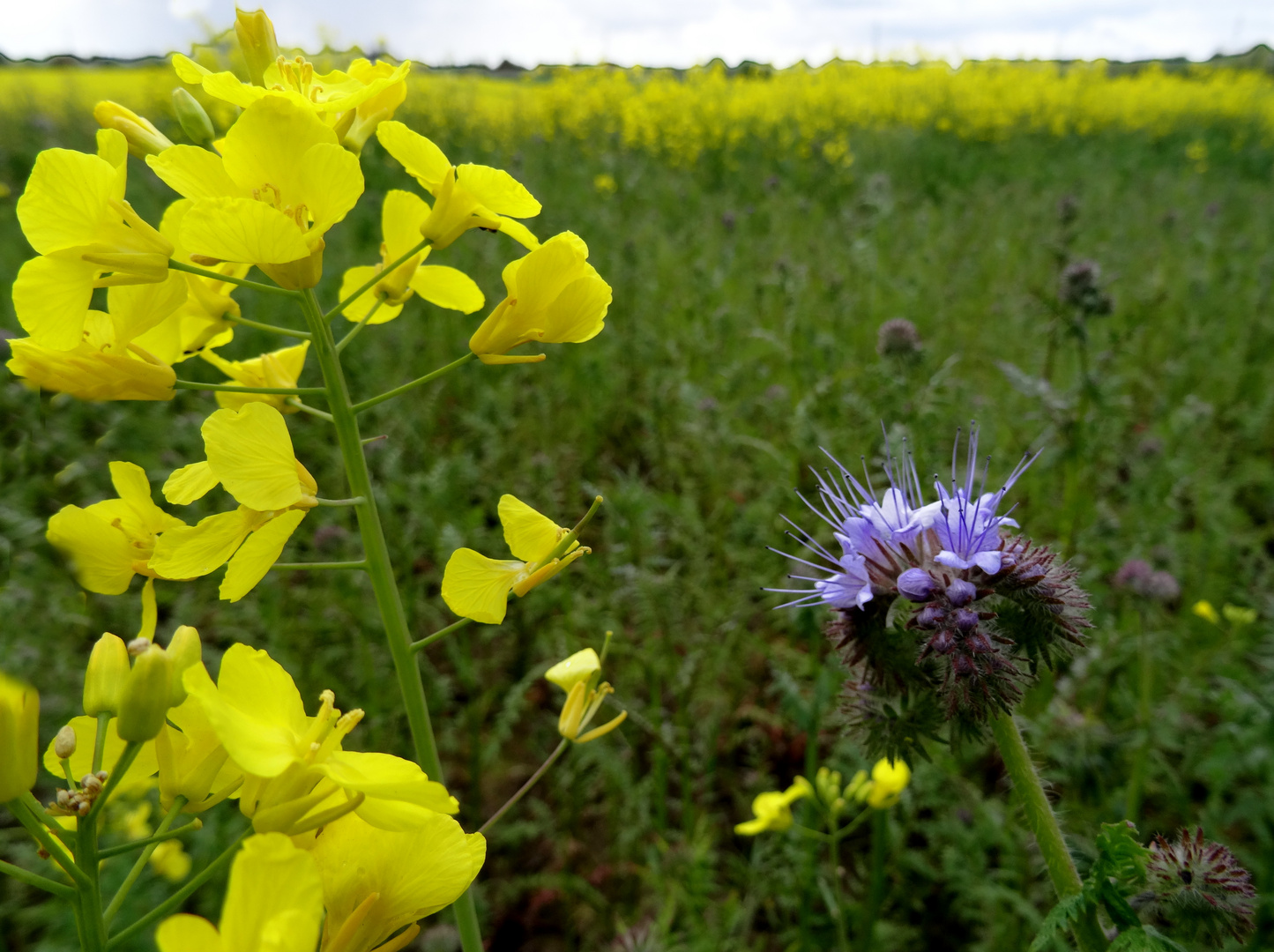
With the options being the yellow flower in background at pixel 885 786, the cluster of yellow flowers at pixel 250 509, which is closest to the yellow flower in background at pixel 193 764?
the cluster of yellow flowers at pixel 250 509

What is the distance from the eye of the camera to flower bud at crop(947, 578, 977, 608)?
100cm

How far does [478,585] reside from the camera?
93 centimetres

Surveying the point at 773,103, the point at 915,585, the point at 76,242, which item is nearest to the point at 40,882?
the point at 76,242

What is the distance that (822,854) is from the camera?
8.39 feet

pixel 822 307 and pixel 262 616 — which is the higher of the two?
pixel 822 307

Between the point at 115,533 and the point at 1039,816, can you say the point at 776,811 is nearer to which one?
the point at 1039,816

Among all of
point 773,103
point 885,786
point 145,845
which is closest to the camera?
point 145,845

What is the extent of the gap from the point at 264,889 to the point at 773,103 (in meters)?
15.2

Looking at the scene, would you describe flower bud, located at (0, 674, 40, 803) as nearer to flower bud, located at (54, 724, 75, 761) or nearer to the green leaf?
flower bud, located at (54, 724, 75, 761)

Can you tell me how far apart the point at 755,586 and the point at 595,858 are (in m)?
1.07

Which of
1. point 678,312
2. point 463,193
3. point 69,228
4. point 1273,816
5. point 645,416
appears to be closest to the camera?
point 69,228

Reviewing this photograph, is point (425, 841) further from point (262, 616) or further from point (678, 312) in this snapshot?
point (678, 312)

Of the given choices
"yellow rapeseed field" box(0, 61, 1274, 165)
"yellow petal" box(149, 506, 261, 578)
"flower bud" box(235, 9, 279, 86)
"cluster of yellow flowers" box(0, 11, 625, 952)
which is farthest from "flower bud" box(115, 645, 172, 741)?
"yellow rapeseed field" box(0, 61, 1274, 165)

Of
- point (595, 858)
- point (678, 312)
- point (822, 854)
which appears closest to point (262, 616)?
point (595, 858)
